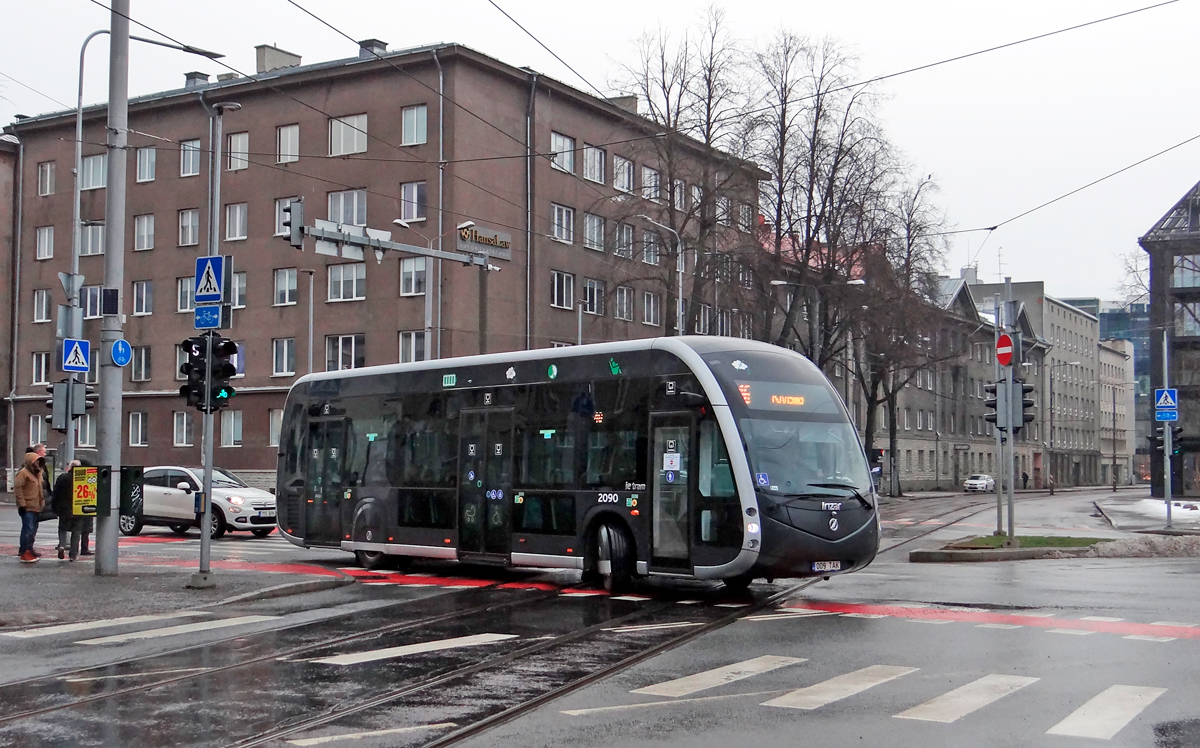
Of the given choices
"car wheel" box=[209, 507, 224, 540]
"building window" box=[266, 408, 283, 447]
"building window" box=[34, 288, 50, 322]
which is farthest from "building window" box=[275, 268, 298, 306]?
"car wheel" box=[209, 507, 224, 540]

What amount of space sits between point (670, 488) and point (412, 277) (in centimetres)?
3176

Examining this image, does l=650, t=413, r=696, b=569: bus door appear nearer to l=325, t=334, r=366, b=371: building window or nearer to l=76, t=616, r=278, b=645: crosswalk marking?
l=76, t=616, r=278, b=645: crosswalk marking

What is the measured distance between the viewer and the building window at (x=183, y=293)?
51688 mm

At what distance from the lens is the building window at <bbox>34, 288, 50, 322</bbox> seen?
185 ft

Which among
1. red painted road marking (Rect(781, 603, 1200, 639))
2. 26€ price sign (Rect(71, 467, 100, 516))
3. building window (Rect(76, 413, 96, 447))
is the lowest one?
red painted road marking (Rect(781, 603, 1200, 639))

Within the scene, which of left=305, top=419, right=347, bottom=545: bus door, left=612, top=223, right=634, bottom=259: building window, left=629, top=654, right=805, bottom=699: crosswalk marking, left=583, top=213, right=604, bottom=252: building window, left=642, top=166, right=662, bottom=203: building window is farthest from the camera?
left=583, top=213, right=604, bottom=252: building window

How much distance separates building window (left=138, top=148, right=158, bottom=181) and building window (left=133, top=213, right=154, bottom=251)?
62.4 inches

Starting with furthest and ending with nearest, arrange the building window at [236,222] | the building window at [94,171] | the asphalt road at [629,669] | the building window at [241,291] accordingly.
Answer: the building window at [94,171], the building window at [236,222], the building window at [241,291], the asphalt road at [629,669]

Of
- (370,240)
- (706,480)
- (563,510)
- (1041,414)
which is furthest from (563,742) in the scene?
(1041,414)

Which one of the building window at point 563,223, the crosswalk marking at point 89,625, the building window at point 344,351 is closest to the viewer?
the crosswalk marking at point 89,625

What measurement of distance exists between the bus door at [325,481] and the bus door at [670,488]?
22.1 ft

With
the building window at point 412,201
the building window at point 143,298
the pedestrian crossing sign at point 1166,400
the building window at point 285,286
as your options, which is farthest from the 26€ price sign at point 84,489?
the building window at point 143,298

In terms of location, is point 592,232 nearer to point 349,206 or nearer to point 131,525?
point 349,206

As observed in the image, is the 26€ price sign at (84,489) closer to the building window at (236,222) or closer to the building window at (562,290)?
the building window at (562,290)
